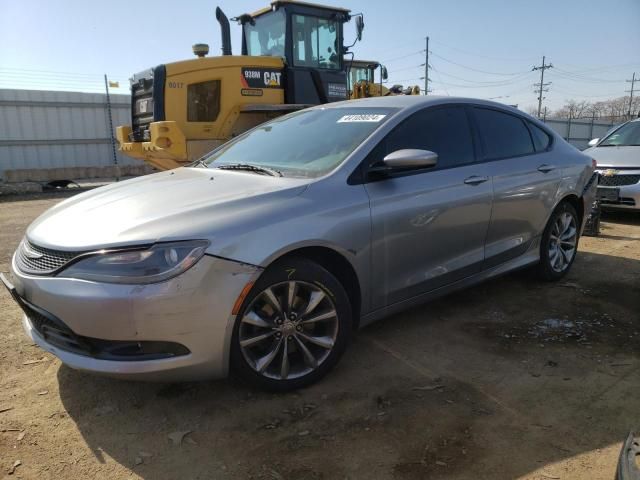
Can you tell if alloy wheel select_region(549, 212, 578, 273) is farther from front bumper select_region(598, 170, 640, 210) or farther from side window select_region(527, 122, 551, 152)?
front bumper select_region(598, 170, 640, 210)

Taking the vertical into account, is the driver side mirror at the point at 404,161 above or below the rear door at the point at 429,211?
above

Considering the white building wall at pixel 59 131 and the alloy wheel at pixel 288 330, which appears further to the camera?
the white building wall at pixel 59 131

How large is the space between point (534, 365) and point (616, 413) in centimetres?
57

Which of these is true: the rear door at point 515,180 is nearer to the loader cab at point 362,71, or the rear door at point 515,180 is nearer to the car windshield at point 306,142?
the car windshield at point 306,142

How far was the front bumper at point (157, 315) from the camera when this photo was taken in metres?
2.27

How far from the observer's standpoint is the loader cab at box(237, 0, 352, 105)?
888 cm

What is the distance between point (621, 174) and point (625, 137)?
138cm

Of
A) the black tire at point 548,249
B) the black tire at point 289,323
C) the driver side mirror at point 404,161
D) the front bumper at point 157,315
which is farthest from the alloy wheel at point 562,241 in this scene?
the front bumper at point 157,315

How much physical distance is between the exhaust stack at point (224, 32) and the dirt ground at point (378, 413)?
23.0 ft

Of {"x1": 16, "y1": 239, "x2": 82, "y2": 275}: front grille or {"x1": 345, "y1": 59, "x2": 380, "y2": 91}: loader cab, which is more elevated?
{"x1": 345, "y1": 59, "x2": 380, "y2": 91}: loader cab

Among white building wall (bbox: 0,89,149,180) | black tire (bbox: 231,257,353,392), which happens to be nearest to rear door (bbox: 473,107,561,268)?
black tire (bbox: 231,257,353,392)

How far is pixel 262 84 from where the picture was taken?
877 cm

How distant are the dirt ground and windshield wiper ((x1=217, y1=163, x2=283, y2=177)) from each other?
126 cm

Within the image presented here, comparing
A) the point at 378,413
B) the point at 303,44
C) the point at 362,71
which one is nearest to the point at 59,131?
the point at 362,71
